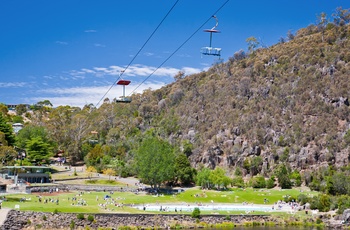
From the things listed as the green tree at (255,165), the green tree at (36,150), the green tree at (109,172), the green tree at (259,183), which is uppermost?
the green tree at (36,150)

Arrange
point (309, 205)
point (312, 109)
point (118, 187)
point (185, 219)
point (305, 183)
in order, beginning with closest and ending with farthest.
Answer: point (185, 219), point (309, 205), point (118, 187), point (305, 183), point (312, 109)

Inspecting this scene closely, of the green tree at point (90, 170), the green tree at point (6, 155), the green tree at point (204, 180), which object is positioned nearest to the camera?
the green tree at point (204, 180)

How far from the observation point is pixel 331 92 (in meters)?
134

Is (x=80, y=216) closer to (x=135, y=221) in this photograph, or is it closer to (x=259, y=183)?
(x=135, y=221)

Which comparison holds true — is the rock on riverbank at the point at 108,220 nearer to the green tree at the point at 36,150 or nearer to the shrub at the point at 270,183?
the shrub at the point at 270,183

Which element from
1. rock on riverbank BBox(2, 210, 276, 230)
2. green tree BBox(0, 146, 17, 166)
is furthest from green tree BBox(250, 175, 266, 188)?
green tree BBox(0, 146, 17, 166)

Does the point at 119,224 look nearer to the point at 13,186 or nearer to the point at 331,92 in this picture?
the point at 13,186

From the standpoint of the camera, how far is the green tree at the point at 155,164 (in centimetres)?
9125

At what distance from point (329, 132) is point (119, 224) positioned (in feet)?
256

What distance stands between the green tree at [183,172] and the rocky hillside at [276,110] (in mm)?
23840

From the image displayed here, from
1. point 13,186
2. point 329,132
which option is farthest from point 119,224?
point 329,132

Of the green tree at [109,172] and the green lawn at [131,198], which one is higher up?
the green tree at [109,172]

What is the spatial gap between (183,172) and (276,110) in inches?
1917

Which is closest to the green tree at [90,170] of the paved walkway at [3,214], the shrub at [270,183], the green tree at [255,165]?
the green tree at [255,165]
